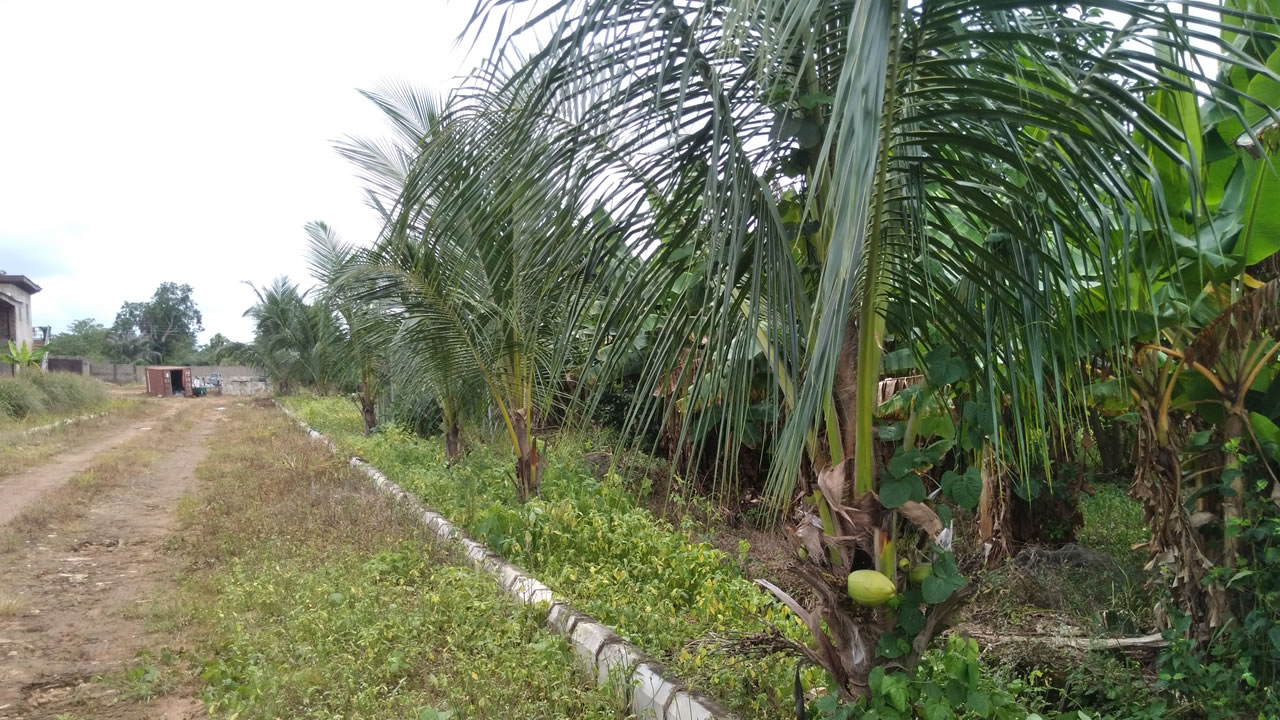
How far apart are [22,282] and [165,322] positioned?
52.4m

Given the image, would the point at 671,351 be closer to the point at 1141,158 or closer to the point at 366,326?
the point at 1141,158

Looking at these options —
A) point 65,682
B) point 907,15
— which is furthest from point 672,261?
point 65,682

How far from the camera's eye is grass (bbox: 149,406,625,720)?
3369 millimetres

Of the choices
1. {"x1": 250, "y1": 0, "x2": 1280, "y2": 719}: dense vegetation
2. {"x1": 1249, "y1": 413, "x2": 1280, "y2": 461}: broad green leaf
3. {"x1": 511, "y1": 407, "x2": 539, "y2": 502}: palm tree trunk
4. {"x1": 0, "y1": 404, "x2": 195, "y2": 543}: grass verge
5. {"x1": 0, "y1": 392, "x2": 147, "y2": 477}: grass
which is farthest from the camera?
{"x1": 0, "y1": 392, "x2": 147, "y2": 477}: grass

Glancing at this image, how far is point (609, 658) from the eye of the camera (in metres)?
3.39

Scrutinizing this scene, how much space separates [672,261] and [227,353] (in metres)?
33.4

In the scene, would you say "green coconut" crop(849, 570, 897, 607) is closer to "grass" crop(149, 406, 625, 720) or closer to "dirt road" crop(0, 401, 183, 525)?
"grass" crop(149, 406, 625, 720)

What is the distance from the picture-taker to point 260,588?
505cm

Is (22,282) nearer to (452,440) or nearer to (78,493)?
(78,493)

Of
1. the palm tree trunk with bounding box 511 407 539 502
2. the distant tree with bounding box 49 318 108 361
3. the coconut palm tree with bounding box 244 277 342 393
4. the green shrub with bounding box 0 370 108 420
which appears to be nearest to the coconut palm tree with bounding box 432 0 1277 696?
the palm tree trunk with bounding box 511 407 539 502

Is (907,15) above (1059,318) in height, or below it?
above

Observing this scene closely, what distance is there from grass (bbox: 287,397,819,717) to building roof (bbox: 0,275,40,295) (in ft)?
93.0

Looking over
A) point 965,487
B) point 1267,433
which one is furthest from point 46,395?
point 1267,433

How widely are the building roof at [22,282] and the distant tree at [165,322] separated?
4481 centimetres
